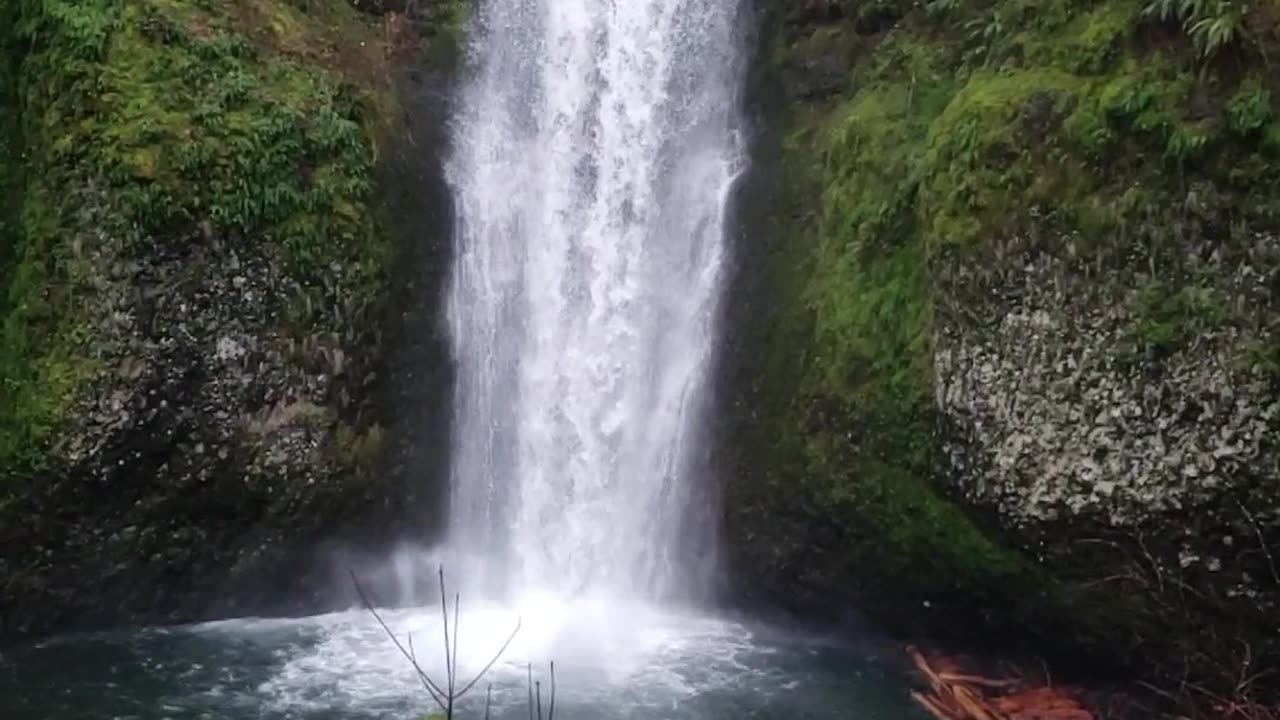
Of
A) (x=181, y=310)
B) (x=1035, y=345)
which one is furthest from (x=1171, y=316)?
(x=181, y=310)

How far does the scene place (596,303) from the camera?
33.5 ft

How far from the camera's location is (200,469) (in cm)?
902

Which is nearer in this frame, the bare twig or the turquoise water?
the bare twig

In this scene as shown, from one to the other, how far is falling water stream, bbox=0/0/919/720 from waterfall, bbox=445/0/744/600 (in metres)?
0.02

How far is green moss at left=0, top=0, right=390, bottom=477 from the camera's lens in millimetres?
8555

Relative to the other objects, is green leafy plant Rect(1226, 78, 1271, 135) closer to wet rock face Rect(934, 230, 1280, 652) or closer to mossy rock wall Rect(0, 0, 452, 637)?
wet rock face Rect(934, 230, 1280, 652)

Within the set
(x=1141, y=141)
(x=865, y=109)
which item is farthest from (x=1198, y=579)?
(x=865, y=109)

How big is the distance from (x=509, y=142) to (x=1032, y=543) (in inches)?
239

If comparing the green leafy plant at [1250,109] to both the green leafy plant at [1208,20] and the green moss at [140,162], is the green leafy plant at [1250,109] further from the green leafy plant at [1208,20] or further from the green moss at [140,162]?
the green moss at [140,162]

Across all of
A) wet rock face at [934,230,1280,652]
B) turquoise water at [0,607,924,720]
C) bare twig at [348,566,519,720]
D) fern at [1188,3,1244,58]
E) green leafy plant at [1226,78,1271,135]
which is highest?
fern at [1188,3,1244,58]

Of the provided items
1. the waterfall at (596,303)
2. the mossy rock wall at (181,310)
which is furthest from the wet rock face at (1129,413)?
the mossy rock wall at (181,310)

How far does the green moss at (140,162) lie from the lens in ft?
28.1

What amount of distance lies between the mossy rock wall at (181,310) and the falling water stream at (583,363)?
71cm

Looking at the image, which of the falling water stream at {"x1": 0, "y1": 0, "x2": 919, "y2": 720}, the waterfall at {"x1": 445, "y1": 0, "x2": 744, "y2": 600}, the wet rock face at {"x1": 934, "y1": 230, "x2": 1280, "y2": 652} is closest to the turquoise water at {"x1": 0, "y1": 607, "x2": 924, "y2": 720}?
the falling water stream at {"x1": 0, "y1": 0, "x2": 919, "y2": 720}
